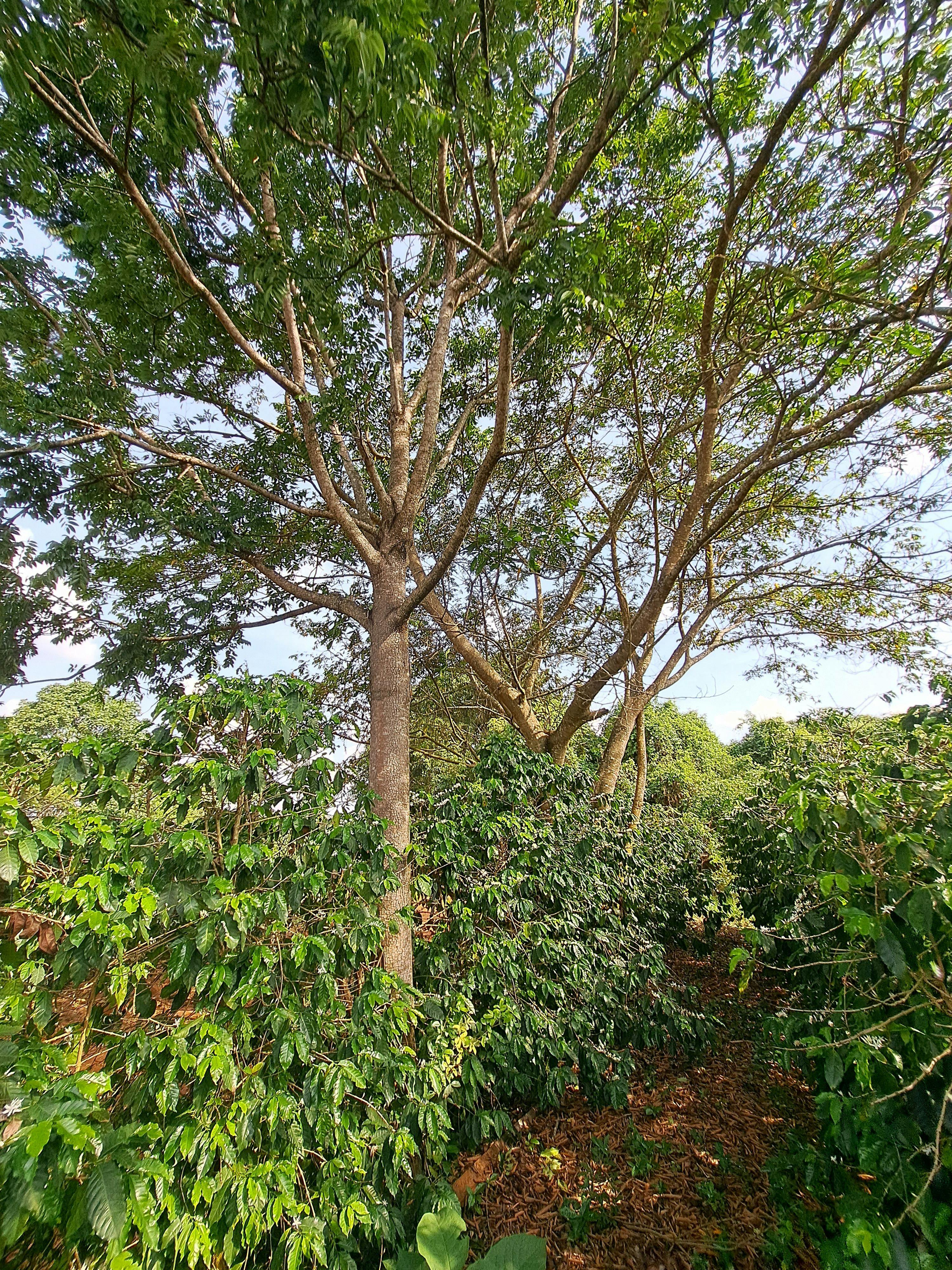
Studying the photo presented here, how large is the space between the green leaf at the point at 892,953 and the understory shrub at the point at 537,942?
1909mm

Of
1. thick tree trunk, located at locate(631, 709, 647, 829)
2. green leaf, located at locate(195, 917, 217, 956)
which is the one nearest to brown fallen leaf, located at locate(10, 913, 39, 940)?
green leaf, located at locate(195, 917, 217, 956)

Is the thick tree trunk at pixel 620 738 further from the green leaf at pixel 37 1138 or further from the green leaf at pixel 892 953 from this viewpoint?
the green leaf at pixel 37 1138

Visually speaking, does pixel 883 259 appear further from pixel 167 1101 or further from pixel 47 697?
pixel 47 697

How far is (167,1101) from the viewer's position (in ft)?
5.46

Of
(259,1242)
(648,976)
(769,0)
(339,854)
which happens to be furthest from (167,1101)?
(769,0)

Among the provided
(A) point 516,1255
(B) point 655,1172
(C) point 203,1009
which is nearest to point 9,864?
(C) point 203,1009

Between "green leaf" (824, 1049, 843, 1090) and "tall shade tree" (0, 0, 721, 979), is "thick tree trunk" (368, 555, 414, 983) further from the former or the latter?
"green leaf" (824, 1049, 843, 1090)

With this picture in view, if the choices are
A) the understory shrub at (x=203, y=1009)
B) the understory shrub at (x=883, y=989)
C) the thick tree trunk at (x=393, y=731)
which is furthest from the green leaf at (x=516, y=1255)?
the thick tree trunk at (x=393, y=731)

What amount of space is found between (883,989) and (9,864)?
10.6 ft

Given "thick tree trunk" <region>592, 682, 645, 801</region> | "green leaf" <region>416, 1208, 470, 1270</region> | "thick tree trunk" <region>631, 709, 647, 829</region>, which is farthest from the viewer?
"thick tree trunk" <region>631, 709, 647, 829</region>

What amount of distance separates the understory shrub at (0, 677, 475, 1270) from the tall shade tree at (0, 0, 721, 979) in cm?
61

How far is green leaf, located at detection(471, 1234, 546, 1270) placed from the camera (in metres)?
2.05

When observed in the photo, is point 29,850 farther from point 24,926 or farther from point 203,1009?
point 203,1009

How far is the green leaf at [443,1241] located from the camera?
204 cm
